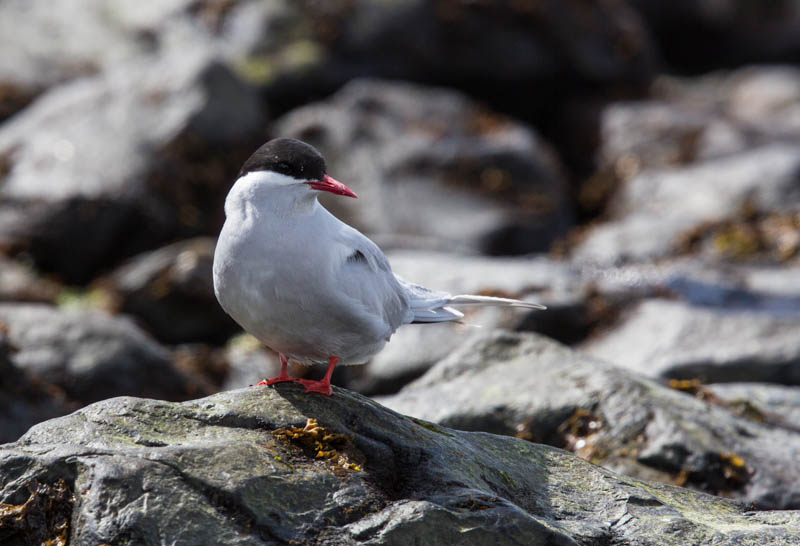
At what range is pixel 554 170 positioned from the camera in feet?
48.0

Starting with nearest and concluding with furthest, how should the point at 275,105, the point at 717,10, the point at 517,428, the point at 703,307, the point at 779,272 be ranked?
the point at 517,428 → the point at 703,307 → the point at 779,272 → the point at 275,105 → the point at 717,10

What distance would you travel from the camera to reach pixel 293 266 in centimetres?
461

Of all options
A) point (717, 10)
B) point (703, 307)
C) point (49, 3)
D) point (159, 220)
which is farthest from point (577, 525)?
point (717, 10)

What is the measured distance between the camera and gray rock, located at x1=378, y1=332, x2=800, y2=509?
5766mm

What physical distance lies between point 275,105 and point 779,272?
841 centimetres

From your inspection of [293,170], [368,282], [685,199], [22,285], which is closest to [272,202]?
[293,170]

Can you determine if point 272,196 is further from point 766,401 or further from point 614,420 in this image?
point 766,401

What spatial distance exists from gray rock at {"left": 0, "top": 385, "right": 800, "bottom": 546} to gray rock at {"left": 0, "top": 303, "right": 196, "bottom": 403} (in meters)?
4.75

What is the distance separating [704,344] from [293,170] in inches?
228

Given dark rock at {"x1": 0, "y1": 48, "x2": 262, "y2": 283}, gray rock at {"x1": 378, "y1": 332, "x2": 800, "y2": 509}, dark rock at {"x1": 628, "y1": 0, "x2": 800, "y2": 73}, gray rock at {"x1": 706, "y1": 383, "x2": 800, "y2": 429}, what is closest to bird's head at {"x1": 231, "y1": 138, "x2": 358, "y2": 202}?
gray rock at {"x1": 378, "y1": 332, "x2": 800, "y2": 509}

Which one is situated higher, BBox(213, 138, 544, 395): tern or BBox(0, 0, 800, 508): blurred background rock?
BBox(213, 138, 544, 395): tern

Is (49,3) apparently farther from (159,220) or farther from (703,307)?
(703,307)

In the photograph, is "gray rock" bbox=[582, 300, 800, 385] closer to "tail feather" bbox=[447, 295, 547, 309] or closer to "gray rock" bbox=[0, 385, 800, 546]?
"tail feather" bbox=[447, 295, 547, 309]

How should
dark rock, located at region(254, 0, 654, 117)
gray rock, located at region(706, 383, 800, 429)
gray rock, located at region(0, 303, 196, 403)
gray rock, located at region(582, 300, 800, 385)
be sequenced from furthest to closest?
dark rock, located at region(254, 0, 654, 117), gray rock, located at region(0, 303, 196, 403), gray rock, located at region(582, 300, 800, 385), gray rock, located at region(706, 383, 800, 429)
